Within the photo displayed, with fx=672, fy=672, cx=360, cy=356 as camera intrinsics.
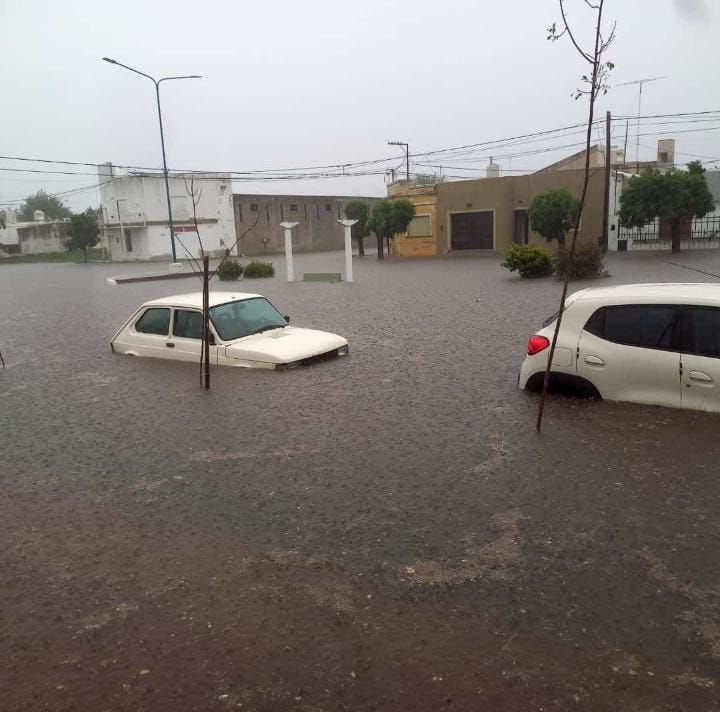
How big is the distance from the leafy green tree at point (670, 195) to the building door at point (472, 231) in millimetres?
12826

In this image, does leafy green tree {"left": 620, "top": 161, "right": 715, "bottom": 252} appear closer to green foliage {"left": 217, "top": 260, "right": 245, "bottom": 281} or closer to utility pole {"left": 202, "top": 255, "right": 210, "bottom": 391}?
green foliage {"left": 217, "top": 260, "right": 245, "bottom": 281}

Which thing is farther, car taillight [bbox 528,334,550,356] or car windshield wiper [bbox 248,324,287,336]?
car windshield wiper [bbox 248,324,287,336]

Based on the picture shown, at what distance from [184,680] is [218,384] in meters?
5.86

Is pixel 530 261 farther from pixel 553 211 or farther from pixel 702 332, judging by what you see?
pixel 702 332

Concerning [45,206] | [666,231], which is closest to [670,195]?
[666,231]

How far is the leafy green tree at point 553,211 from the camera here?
33031 millimetres

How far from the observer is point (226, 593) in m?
3.66

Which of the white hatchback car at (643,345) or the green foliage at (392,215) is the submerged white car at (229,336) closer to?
the white hatchback car at (643,345)

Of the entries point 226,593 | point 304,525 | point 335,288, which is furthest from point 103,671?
point 335,288

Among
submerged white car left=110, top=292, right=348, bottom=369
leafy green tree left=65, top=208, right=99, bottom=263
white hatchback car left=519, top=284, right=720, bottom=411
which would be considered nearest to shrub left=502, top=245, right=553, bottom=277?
submerged white car left=110, top=292, right=348, bottom=369

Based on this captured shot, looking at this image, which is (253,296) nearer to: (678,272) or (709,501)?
(709,501)

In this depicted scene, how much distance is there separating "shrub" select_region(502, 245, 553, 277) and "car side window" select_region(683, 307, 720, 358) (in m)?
18.4

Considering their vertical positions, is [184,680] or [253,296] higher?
[253,296]

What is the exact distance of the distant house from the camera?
78438mm
